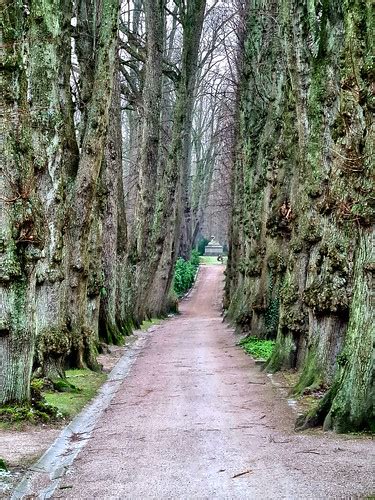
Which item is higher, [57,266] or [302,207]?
[302,207]

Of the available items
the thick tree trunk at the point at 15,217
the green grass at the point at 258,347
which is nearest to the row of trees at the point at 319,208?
the green grass at the point at 258,347

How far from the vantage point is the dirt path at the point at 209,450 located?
7.01 m

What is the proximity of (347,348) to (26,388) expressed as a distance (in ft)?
13.5

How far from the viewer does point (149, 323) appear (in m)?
35.6

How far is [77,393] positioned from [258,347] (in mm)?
7777

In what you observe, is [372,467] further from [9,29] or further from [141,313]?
[141,313]

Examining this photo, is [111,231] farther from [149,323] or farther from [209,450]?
[209,450]

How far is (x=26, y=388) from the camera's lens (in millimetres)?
10555

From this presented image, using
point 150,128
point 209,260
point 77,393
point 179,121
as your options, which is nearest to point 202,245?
point 209,260

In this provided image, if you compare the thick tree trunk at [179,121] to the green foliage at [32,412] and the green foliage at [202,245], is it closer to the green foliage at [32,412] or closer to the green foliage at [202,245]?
the green foliage at [32,412]

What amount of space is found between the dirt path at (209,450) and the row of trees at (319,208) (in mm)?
900

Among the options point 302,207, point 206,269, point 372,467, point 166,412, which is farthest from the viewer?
point 206,269

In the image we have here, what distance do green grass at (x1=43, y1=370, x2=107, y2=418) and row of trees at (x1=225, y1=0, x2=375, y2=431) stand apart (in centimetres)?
346

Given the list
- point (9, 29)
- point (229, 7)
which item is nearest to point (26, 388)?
point (9, 29)
